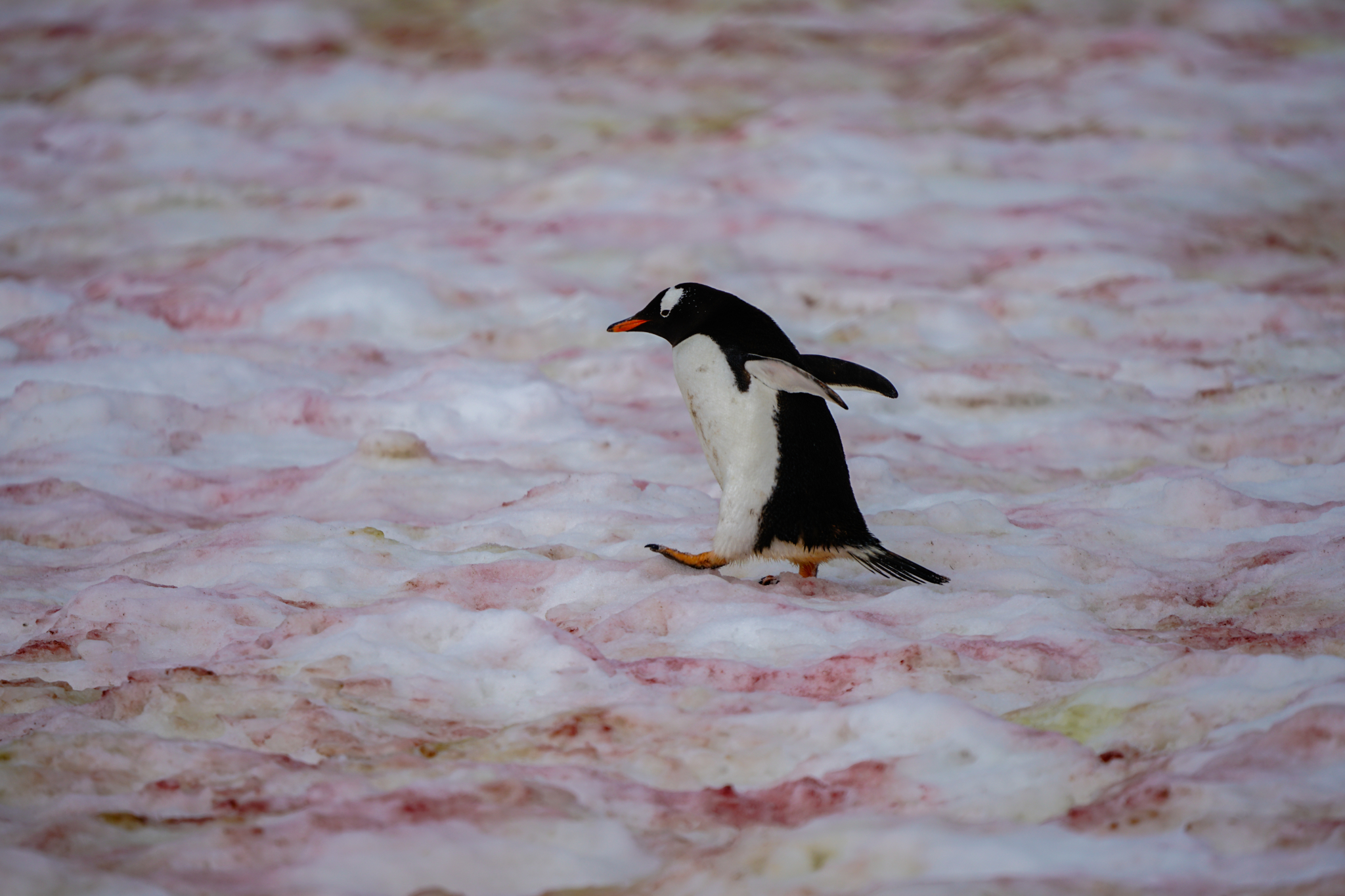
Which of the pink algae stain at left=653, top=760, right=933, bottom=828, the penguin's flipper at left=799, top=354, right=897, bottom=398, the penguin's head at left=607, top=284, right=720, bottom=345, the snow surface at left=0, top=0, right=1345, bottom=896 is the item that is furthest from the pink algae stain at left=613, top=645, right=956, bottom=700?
the penguin's head at left=607, top=284, right=720, bottom=345

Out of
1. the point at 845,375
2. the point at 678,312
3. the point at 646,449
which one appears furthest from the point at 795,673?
the point at 646,449

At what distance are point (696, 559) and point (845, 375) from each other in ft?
2.01

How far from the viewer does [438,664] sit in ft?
9.54

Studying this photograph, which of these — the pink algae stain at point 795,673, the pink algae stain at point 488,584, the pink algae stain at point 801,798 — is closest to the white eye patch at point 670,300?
the pink algae stain at point 488,584

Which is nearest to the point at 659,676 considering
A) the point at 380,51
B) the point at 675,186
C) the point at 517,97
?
the point at 675,186

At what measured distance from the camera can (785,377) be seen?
3.24 metres

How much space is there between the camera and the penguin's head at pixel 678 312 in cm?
353

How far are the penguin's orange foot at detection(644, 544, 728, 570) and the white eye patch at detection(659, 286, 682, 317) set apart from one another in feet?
2.17

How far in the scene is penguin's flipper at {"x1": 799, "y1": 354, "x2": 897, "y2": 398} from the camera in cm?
331

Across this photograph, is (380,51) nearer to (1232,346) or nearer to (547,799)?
(1232,346)

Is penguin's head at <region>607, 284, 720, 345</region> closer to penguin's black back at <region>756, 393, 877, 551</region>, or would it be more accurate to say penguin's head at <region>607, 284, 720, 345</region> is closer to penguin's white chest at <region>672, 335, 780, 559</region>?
penguin's white chest at <region>672, 335, 780, 559</region>

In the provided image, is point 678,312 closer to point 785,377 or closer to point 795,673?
point 785,377

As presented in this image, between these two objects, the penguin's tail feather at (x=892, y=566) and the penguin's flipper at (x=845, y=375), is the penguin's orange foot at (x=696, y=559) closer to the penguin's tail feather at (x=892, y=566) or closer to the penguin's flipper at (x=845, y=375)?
the penguin's tail feather at (x=892, y=566)

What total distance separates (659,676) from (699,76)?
6132 mm
